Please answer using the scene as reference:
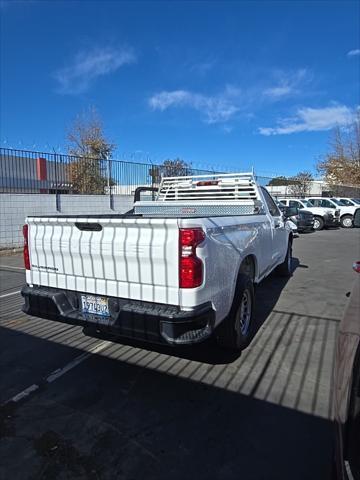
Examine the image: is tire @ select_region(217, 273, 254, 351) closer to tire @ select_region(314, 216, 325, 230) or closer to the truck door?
the truck door

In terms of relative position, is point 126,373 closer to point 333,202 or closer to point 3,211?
point 3,211

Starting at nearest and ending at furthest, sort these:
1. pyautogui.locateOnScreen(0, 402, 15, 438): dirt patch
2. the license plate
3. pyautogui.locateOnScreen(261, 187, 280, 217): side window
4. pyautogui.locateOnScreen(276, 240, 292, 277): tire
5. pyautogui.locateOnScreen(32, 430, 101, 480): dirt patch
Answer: pyautogui.locateOnScreen(32, 430, 101, 480): dirt patch < pyautogui.locateOnScreen(0, 402, 15, 438): dirt patch < the license plate < pyautogui.locateOnScreen(261, 187, 280, 217): side window < pyautogui.locateOnScreen(276, 240, 292, 277): tire

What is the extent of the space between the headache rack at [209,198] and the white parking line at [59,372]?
2.19m

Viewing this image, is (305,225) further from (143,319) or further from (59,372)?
(143,319)

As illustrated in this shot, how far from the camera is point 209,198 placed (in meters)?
6.62

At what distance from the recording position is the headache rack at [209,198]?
5887mm

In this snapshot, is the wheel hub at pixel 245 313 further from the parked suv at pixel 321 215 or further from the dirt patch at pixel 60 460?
the parked suv at pixel 321 215

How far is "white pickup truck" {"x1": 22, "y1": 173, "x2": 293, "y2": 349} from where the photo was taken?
312 centimetres

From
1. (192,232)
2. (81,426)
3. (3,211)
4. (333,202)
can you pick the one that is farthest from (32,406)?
(333,202)

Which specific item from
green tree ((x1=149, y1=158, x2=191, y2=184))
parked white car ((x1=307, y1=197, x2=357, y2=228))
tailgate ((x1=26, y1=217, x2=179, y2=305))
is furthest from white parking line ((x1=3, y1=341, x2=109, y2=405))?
parked white car ((x1=307, y1=197, x2=357, y2=228))

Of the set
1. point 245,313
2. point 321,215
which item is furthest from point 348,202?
point 245,313

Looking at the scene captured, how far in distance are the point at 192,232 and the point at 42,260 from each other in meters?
1.83

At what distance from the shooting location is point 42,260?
3939mm

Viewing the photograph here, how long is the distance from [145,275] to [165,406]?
1.17 m
